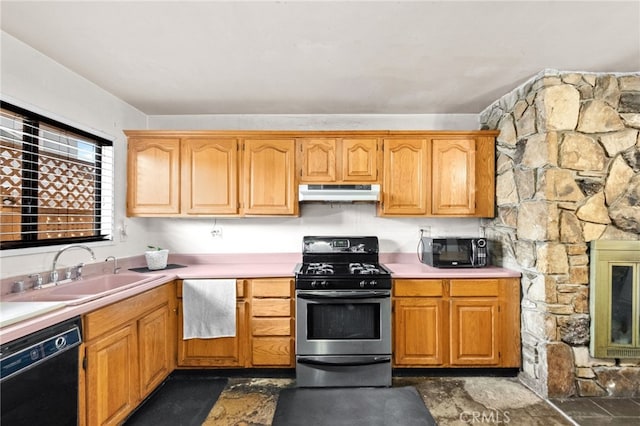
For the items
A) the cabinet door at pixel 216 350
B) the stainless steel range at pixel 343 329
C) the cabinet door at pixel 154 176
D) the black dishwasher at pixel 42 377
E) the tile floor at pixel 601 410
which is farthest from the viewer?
the cabinet door at pixel 154 176

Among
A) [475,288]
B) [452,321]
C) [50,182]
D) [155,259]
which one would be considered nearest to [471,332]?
[452,321]

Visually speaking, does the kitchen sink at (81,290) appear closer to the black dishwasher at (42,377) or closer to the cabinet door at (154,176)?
the black dishwasher at (42,377)

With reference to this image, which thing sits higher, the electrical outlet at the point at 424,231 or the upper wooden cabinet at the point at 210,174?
the upper wooden cabinet at the point at 210,174

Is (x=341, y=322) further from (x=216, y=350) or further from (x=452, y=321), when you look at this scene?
(x=216, y=350)

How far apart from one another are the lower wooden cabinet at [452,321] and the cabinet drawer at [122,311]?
1903 millimetres

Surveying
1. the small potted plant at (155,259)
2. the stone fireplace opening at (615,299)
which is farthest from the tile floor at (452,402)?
the small potted plant at (155,259)

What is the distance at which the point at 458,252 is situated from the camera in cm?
293

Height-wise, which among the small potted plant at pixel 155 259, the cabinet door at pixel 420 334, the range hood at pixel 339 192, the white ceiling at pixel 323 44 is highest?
the white ceiling at pixel 323 44

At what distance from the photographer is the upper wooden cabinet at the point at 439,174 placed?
3.02m

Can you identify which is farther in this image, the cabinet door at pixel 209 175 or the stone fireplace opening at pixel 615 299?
the cabinet door at pixel 209 175

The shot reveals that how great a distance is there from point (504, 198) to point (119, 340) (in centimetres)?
322

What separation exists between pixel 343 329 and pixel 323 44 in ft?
6.96

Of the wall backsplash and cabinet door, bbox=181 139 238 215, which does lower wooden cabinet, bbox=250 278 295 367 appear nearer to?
the wall backsplash

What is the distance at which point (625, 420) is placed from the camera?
2107mm
